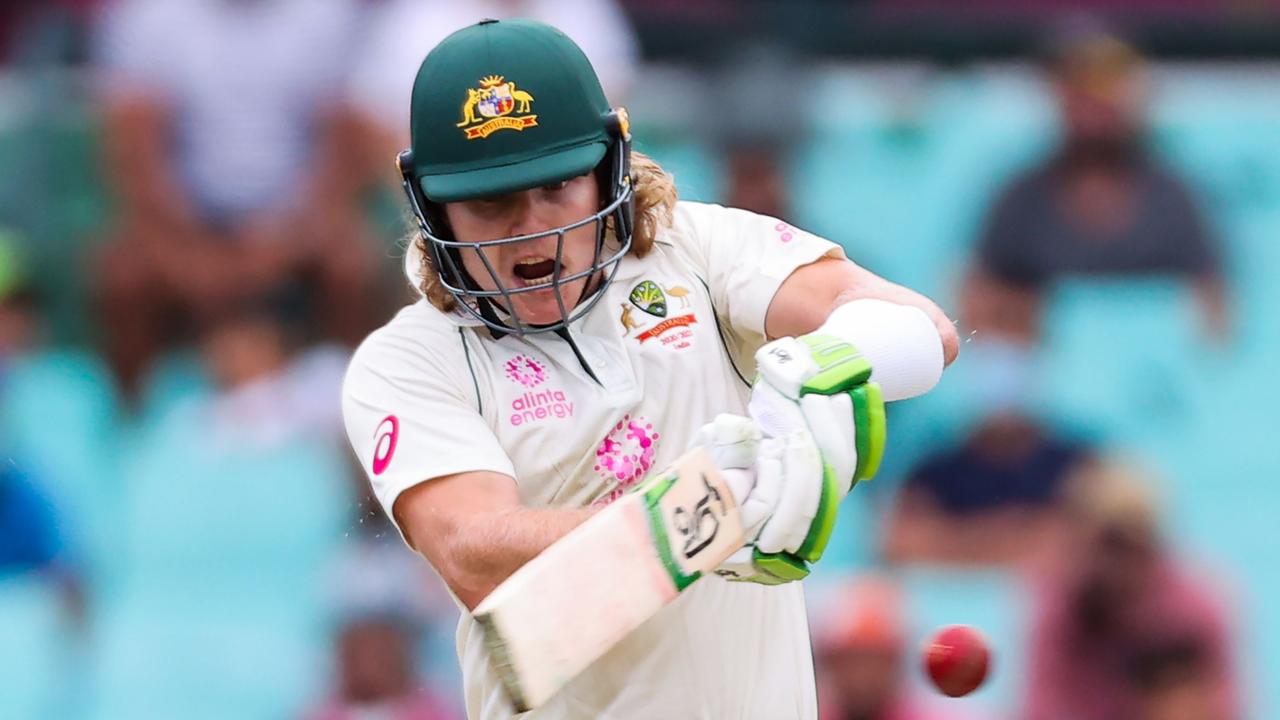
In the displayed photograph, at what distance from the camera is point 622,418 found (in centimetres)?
298

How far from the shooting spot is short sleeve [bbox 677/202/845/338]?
9.95ft

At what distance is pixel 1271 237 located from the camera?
23.6 ft

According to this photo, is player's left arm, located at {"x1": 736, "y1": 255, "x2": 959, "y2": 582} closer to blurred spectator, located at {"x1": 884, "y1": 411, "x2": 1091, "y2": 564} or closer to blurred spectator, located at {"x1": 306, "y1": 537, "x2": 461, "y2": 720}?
blurred spectator, located at {"x1": 306, "y1": 537, "x2": 461, "y2": 720}

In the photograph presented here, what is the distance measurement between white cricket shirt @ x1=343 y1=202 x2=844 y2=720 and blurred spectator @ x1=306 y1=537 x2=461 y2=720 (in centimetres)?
288

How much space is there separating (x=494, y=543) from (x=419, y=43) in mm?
4082

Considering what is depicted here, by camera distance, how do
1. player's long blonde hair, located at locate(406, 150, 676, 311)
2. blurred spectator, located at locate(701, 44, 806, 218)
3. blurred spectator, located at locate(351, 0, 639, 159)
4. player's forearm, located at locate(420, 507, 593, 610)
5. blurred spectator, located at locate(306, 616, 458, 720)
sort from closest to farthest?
1. player's forearm, located at locate(420, 507, 593, 610)
2. player's long blonde hair, located at locate(406, 150, 676, 311)
3. blurred spectator, located at locate(306, 616, 458, 720)
4. blurred spectator, located at locate(351, 0, 639, 159)
5. blurred spectator, located at locate(701, 44, 806, 218)

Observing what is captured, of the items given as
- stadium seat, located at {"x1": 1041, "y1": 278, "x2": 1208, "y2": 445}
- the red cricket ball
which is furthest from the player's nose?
stadium seat, located at {"x1": 1041, "y1": 278, "x2": 1208, "y2": 445}

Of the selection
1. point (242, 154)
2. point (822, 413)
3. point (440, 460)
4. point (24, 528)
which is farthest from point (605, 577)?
point (24, 528)

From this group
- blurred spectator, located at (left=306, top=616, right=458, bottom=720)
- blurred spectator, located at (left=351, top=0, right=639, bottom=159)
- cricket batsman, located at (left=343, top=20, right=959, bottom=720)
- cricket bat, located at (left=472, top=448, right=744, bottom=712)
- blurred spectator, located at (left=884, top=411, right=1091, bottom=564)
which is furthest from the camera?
blurred spectator, located at (left=884, top=411, right=1091, bottom=564)

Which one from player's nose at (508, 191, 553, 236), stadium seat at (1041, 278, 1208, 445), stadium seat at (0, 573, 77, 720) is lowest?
stadium seat at (0, 573, 77, 720)

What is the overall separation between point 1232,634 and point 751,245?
3.60 m

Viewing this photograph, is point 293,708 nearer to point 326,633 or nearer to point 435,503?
point 326,633

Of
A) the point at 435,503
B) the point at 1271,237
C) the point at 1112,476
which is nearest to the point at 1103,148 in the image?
the point at 1271,237

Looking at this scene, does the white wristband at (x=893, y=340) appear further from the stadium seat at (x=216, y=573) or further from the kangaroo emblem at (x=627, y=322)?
the stadium seat at (x=216, y=573)
